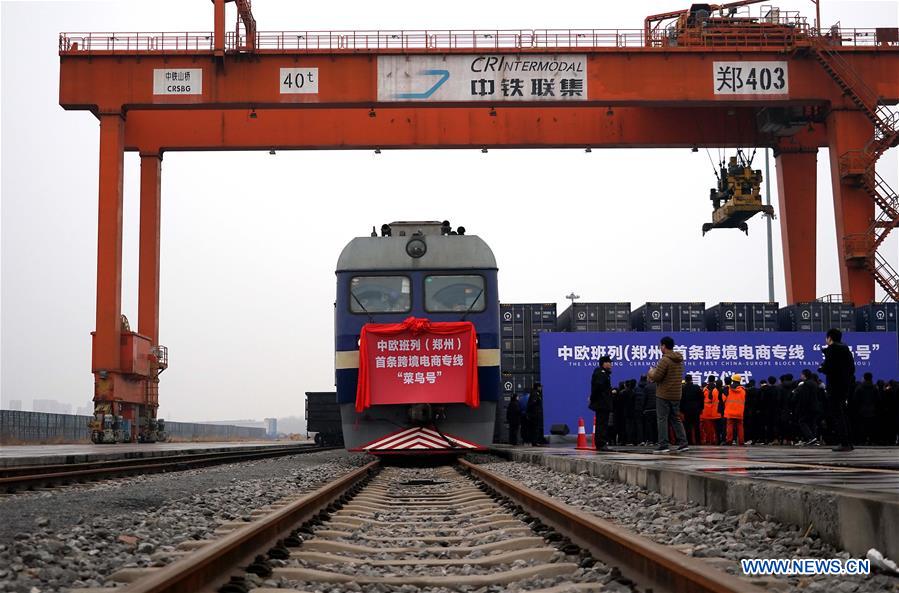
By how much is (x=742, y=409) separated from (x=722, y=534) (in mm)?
13048

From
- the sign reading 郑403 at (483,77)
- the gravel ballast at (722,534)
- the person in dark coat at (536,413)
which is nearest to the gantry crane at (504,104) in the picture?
the sign reading 郑403 at (483,77)

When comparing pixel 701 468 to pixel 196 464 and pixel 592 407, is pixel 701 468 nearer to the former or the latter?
pixel 592 407

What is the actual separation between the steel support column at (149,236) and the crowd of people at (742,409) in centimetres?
1270

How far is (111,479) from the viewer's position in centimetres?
1112

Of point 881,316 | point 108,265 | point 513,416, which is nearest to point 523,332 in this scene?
point 513,416

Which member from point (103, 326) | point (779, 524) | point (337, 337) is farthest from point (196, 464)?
point (103, 326)

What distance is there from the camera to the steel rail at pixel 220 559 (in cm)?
335

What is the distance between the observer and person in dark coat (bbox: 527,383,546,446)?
2144cm

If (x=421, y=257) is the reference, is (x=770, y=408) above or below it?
below

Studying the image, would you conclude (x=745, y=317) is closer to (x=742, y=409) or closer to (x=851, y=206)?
(x=851, y=206)

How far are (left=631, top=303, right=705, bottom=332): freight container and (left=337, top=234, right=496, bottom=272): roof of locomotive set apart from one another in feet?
→ 46.7

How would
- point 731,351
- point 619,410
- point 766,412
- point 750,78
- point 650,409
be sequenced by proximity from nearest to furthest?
point 650,409, point 766,412, point 619,410, point 731,351, point 750,78

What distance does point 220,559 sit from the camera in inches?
156

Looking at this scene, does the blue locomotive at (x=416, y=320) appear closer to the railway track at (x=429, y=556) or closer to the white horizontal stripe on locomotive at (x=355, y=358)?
the white horizontal stripe on locomotive at (x=355, y=358)
